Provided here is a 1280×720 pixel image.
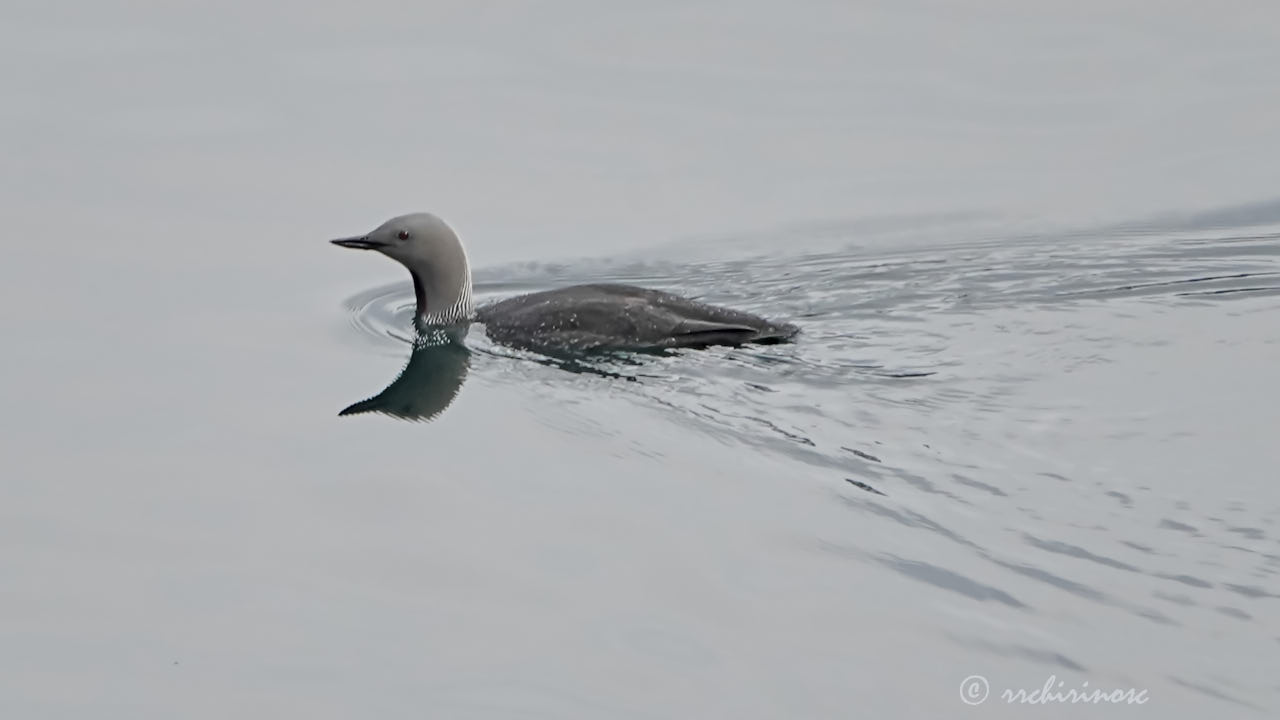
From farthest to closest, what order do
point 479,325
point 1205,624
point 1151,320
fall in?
1. point 479,325
2. point 1151,320
3. point 1205,624

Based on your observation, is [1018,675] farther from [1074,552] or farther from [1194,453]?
Answer: [1194,453]

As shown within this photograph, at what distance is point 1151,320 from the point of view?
9.58 m

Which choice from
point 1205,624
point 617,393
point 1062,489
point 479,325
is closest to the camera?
point 1205,624

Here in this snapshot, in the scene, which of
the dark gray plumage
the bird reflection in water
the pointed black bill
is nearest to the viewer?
the bird reflection in water

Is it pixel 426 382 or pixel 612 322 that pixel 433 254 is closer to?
pixel 426 382

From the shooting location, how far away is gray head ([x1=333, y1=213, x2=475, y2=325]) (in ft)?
33.4

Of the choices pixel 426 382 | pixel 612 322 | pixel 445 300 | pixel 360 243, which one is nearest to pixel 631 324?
pixel 612 322

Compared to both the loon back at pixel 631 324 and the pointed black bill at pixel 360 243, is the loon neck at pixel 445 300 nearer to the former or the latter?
the pointed black bill at pixel 360 243

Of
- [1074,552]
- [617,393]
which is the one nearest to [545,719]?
[1074,552]

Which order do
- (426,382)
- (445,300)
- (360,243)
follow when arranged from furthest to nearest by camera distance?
(445,300), (360,243), (426,382)

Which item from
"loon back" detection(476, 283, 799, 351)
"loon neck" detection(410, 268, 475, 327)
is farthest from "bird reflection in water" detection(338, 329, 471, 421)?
"loon back" detection(476, 283, 799, 351)

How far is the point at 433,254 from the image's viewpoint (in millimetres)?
10188

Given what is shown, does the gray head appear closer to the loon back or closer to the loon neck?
the loon neck

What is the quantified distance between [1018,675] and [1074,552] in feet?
3.43
